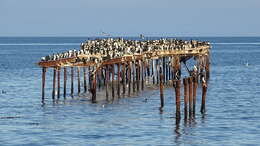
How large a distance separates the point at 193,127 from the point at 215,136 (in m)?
2.75

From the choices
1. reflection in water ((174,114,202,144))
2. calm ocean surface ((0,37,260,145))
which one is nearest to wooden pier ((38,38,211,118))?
reflection in water ((174,114,202,144))

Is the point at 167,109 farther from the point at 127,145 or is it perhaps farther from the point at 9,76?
the point at 9,76

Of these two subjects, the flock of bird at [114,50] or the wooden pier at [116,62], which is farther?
the flock of bird at [114,50]

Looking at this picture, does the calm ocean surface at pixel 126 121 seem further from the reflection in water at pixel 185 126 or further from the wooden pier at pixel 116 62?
the wooden pier at pixel 116 62

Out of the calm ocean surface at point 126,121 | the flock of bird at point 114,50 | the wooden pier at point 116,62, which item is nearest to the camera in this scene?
the calm ocean surface at point 126,121

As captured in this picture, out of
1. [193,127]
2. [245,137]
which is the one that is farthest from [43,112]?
[245,137]

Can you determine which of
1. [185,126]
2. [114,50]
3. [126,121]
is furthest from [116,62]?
[185,126]

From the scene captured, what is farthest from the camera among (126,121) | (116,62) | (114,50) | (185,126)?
(114,50)

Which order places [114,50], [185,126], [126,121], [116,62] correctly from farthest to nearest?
[114,50] → [116,62] → [126,121] → [185,126]

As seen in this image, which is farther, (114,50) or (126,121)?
(114,50)

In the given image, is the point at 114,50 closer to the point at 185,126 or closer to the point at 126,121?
the point at 126,121

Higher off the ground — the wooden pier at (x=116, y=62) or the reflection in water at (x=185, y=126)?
the wooden pier at (x=116, y=62)

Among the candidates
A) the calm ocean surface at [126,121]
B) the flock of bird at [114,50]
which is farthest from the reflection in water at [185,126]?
the flock of bird at [114,50]

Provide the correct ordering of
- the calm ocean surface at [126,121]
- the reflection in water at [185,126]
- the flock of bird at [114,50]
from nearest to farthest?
1. the calm ocean surface at [126,121]
2. the reflection in water at [185,126]
3. the flock of bird at [114,50]
